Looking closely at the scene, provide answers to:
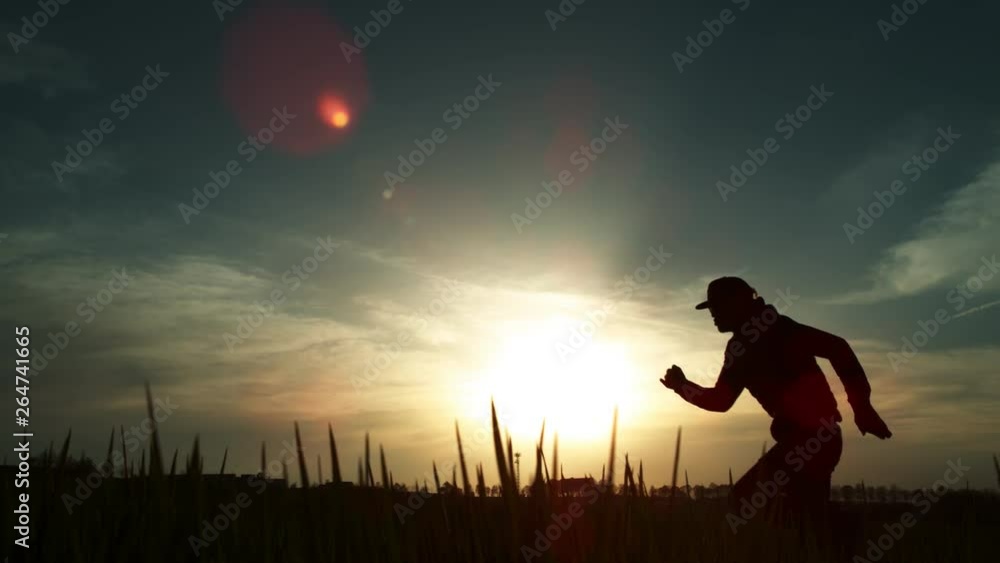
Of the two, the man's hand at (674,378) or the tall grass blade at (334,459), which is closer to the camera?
the tall grass blade at (334,459)

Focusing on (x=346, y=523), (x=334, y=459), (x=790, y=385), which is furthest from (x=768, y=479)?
(x=334, y=459)

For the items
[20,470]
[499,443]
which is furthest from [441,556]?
[20,470]

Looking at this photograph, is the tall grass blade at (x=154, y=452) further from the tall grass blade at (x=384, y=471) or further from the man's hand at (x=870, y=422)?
the man's hand at (x=870, y=422)

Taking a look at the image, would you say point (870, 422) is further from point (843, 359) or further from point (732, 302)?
point (732, 302)

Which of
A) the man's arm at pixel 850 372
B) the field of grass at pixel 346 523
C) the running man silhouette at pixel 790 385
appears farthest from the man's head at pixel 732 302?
the field of grass at pixel 346 523

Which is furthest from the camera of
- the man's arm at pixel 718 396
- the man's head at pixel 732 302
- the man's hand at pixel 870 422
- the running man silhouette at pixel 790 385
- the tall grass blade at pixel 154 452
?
the man's arm at pixel 718 396

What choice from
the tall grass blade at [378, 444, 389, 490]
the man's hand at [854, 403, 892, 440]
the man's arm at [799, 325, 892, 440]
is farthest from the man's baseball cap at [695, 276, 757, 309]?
the tall grass blade at [378, 444, 389, 490]

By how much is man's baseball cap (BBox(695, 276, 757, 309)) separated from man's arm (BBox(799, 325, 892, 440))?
2.14 ft

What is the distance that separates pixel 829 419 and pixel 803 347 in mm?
810

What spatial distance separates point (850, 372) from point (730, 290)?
4.71 feet

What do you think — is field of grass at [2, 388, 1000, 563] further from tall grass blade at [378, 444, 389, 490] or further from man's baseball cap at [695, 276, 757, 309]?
man's baseball cap at [695, 276, 757, 309]

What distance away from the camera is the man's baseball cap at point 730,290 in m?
8.58

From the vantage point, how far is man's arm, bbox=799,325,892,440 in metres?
7.86

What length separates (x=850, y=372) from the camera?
26.7 ft
